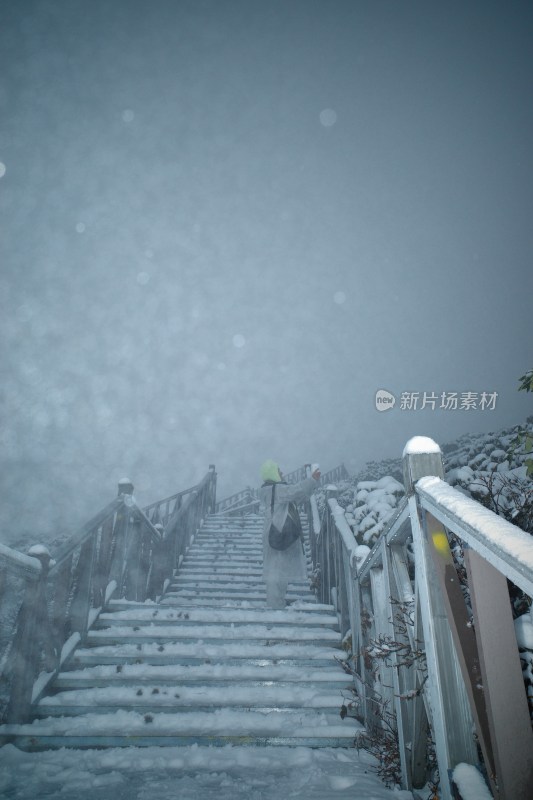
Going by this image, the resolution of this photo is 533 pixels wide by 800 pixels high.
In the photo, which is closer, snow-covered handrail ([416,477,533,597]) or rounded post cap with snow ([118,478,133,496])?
snow-covered handrail ([416,477,533,597])

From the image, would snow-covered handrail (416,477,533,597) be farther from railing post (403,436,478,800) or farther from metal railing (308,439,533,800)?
railing post (403,436,478,800)

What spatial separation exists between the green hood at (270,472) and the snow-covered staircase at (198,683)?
1691 millimetres

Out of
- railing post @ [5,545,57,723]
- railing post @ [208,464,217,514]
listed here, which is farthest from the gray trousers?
railing post @ [208,464,217,514]

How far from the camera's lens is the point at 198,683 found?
3123 mm

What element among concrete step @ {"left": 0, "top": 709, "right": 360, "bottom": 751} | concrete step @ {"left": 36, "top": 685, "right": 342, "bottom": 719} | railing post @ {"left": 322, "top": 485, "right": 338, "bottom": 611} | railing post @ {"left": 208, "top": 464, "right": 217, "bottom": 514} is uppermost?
railing post @ {"left": 208, "top": 464, "right": 217, "bottom": 514}

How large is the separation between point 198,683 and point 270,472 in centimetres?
273

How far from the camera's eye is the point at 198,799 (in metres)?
2.08

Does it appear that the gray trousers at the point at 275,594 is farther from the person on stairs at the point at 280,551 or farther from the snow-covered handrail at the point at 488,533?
the snow-covered handrail at the point at 488,533

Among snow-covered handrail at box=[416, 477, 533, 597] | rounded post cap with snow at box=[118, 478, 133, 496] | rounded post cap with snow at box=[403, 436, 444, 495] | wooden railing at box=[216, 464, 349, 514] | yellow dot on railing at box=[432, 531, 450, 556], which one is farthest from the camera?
wooden railing at box=[216, 464, 349, 514]

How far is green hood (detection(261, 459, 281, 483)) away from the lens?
212 inches

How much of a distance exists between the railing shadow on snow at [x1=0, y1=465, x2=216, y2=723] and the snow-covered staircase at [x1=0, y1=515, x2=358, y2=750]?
162 mm

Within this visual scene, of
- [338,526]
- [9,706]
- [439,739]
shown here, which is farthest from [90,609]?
[439,739]

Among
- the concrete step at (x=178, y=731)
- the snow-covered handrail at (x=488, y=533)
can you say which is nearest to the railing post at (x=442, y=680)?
the snow-covered handrail at (x=488, y=533)

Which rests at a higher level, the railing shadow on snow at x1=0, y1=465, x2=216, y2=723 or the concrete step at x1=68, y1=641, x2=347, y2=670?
the railing shadow on snow at x1=0, y1=465, x2=216, y2=723
